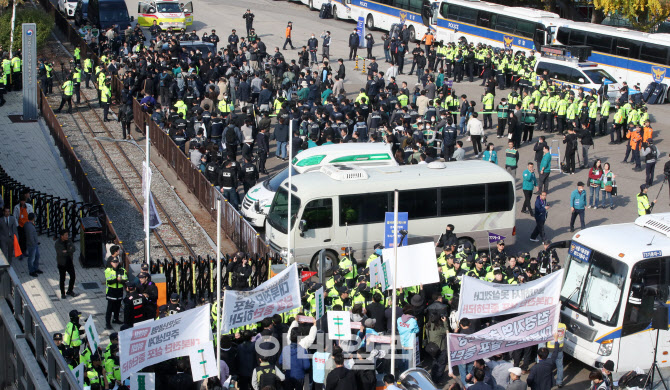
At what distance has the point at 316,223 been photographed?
71.0 ft

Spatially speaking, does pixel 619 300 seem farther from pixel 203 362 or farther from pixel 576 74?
pixel 576 74

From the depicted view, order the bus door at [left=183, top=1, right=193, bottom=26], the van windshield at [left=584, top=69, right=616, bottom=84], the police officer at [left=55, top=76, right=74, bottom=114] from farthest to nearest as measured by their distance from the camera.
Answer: the bus door at [left=183, top=1, right=193, bottom=26] < the van windshield at [left=584, top=69, right=616, bottom=84] < the police officer at [left=55, top=76, right=74, bottom=114]

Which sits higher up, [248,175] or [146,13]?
[146,13]

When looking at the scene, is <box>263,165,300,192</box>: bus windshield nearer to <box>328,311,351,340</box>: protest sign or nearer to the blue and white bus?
<box>328,311,351,340</box>: protest sign

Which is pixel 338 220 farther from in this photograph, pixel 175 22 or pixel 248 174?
pixel 175 22

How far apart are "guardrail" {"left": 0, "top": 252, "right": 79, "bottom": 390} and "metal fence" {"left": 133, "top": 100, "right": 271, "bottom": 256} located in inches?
355

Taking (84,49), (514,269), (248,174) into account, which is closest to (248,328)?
(514,269)

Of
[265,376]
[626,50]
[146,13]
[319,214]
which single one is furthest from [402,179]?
[146,13]

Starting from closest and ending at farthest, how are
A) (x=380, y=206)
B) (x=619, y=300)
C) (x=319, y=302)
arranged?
(x=319, y=302) → (x=619, y=300) → (x=380, y=206)

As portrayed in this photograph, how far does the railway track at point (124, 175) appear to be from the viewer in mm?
23766

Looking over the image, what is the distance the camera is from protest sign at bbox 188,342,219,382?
1351 centimetres

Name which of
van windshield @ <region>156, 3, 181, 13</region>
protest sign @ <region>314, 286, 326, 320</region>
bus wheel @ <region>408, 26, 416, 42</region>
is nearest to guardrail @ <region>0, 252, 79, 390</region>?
protest sign @ <region>314, 286, 326, 320</region>

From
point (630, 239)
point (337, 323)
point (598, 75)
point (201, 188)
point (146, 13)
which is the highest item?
point (146, 13)

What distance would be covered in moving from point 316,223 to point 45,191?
915cm
